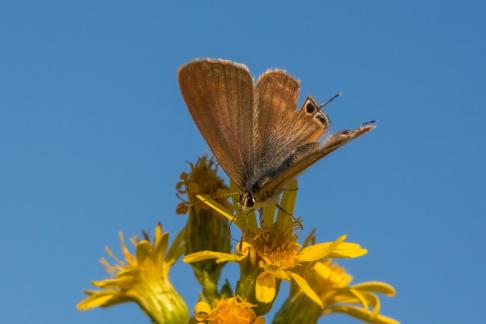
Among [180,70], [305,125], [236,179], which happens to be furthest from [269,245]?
[180,70]

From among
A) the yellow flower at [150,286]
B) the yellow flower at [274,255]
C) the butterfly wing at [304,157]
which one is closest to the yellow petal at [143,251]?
the yellow flower at [150,286]

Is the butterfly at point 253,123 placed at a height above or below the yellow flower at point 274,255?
above

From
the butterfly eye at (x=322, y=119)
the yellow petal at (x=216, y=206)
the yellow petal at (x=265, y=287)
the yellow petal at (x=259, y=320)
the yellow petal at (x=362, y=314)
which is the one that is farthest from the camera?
the yellow petal at (x=362, y=314)

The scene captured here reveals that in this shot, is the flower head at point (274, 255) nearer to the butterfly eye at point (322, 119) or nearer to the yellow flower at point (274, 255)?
the yellow flower at point (274, 255)

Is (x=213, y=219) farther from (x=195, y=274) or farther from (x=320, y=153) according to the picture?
(x=320, y=153)

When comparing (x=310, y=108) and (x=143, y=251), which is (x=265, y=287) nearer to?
(x=310, y=108)

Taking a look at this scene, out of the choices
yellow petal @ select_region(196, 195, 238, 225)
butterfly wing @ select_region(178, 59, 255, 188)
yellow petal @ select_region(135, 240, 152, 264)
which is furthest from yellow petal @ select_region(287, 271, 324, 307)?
yellow petal @ select_region(135, 240, 152, 264)

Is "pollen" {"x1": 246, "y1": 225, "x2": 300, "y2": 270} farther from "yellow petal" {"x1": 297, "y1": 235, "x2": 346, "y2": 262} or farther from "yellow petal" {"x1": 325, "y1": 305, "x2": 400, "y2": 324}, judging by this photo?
"yellow petal" {"x1": 325, "y1": 305, "x2": 400, "y2": 324}
